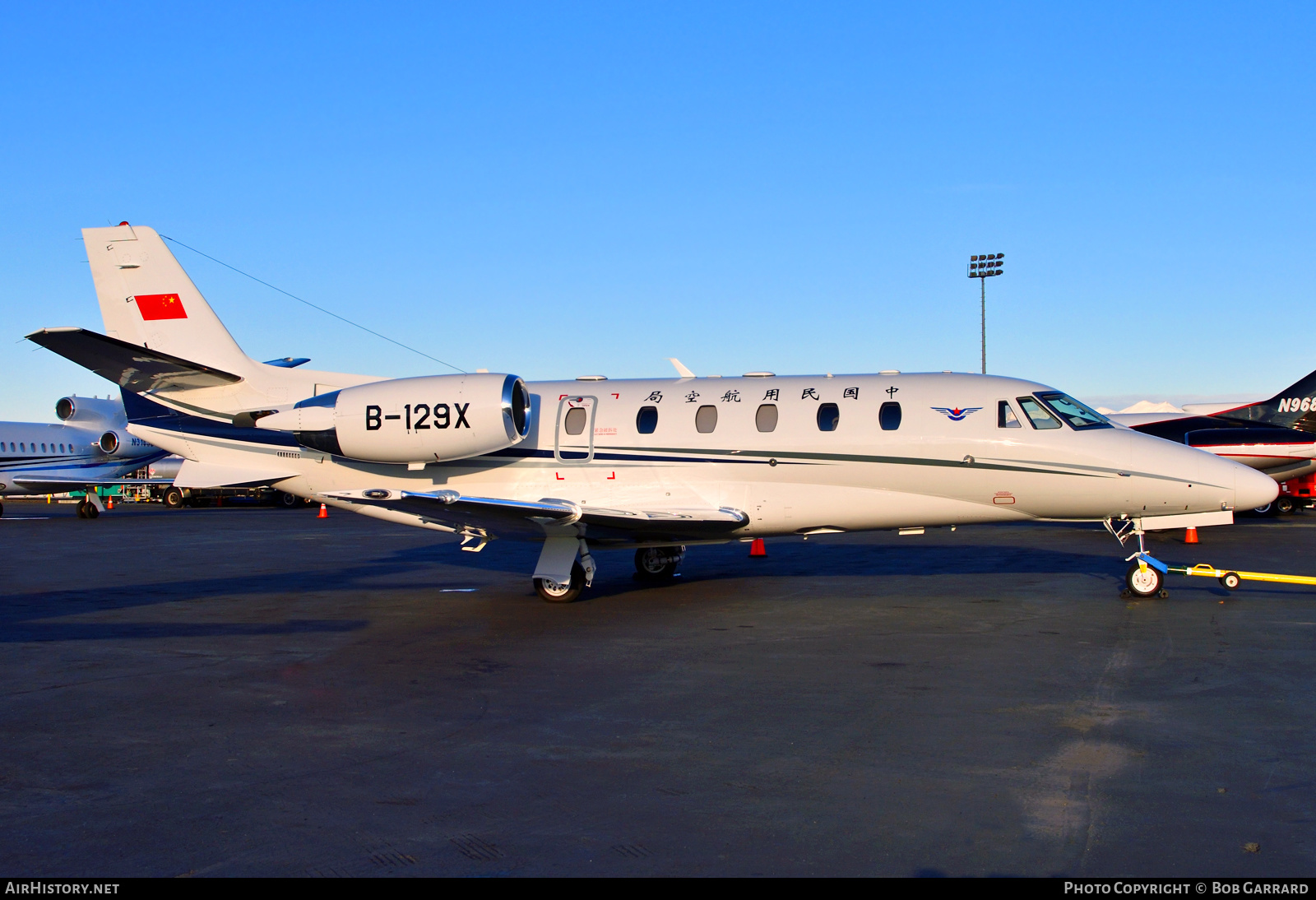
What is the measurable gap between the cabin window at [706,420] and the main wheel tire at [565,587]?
261 cm

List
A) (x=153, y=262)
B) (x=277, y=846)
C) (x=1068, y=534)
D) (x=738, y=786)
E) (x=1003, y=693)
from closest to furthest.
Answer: (x=277, y=846) → (x=738, y=786) → (x=1003, y=693) → (x=153, y=262) → (x=1068, y=534)

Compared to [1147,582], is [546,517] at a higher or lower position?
higher

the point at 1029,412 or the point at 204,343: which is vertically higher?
the point at 204,343

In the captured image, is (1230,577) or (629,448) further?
(629,448)

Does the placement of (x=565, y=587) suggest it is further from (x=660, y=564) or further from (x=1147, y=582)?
(x=1147, y=582)

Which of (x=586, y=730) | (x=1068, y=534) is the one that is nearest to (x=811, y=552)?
(x=1068, y=534)

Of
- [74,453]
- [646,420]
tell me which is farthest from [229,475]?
[74,453]

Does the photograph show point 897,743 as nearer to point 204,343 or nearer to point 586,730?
point 586,730

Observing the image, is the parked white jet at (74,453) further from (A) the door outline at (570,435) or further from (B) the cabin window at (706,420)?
(B) the cabin window at (706,420)

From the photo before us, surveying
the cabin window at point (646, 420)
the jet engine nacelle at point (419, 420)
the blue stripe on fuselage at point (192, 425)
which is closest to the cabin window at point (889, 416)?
the cabin window at point (646, 420)

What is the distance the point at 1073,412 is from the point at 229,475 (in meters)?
12.6

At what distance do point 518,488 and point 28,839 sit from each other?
9992mm

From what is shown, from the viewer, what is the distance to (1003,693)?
846 cm

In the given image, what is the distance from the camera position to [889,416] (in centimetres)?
1396
